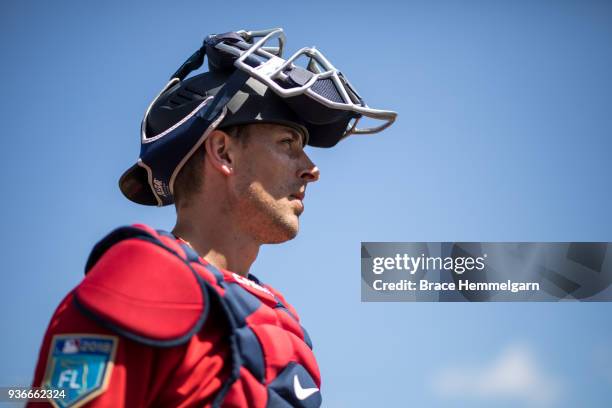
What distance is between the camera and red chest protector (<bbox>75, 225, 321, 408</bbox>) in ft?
9.95

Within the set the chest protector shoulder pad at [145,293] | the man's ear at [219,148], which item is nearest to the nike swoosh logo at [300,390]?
the chest protector shoulder pad at [145,293]

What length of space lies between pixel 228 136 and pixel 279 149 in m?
0.32

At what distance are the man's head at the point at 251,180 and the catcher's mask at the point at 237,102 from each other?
0.28 ft

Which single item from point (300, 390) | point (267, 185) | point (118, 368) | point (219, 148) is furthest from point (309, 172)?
point (118, 368)

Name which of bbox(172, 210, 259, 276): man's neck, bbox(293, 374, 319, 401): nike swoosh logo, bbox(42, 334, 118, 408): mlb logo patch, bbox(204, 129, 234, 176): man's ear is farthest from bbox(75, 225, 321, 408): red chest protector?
bbox(204, 129, 234, 176): man's ear

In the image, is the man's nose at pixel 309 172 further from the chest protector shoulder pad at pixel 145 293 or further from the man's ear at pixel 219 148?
the chest protector shoulder pad at pixel 145 293

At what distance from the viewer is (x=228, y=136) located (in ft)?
13.7

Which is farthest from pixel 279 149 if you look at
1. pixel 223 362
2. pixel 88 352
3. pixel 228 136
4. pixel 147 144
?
pixel 88 352

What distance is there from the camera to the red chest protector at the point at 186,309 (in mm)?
3033

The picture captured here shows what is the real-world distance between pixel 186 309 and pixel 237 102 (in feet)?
4.82

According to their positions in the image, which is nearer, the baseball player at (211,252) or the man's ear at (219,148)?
the baseball player at (211,252)

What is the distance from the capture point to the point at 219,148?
4.17 meters

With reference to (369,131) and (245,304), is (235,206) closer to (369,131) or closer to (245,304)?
(245,304)

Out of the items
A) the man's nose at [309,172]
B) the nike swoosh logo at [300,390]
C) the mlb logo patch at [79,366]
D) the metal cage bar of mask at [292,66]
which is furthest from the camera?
the man's nose at [309,172]
